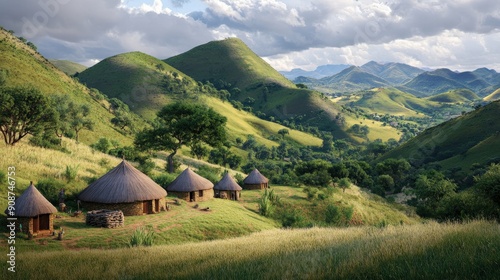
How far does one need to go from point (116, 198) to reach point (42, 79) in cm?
7765

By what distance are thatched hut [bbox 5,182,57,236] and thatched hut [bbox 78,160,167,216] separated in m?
5.53

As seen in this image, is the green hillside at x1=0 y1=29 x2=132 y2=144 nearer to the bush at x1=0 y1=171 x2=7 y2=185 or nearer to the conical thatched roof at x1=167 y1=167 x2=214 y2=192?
the conical thatched roof at x1=167 y1=167 x2=214 y2=192

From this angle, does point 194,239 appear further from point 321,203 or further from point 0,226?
point 321,203

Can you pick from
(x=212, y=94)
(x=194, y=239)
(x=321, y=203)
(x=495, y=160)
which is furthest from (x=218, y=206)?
(x=212, y=94)

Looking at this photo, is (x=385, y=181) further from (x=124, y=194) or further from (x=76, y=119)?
(x=124, y=194)

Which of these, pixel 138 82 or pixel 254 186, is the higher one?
pixel 138 82

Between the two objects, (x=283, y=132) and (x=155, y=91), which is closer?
(x=155, y=91)

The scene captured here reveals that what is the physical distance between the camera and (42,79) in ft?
295

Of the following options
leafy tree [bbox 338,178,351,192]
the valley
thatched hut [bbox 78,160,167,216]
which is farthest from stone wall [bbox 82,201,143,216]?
leafy tree [bbox 338,178,351,192]

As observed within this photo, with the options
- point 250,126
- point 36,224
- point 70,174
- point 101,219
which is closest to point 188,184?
point 70,174

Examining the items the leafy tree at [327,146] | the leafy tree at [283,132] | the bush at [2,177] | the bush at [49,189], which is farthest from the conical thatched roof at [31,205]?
the leafy tree at [283,132]

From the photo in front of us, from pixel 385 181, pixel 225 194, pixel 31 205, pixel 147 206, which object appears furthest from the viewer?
pixel 385 181

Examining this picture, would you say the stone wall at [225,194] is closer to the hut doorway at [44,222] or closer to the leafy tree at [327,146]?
the hut doorway at [44,222]

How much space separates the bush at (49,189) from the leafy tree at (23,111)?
1292 centimetres
